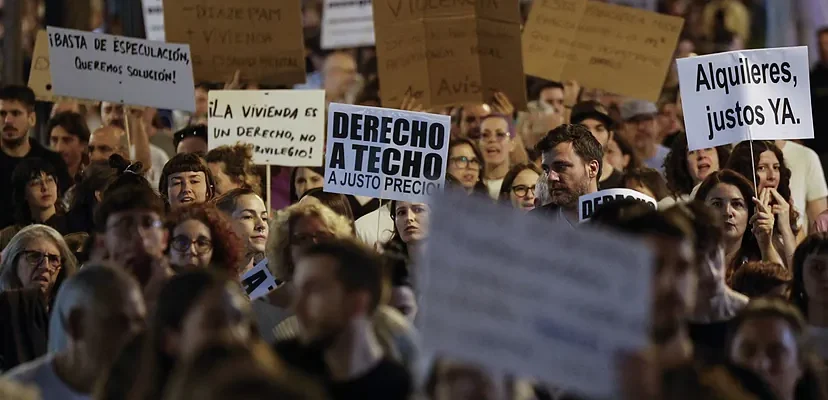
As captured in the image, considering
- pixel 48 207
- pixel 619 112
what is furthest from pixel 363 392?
pixel 619 112

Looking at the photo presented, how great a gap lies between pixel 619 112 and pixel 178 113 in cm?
387

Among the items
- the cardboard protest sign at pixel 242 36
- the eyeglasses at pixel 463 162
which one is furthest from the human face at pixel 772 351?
the cardboard protest sign at pixel 242 36

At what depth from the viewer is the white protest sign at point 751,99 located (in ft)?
34.9

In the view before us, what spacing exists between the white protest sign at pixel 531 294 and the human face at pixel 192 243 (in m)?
2.73

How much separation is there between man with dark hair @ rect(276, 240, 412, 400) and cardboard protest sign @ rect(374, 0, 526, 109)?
6.68 metres

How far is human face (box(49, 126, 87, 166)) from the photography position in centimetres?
1299

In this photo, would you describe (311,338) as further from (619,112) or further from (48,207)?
(619,112)

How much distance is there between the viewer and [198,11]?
13.2 metres

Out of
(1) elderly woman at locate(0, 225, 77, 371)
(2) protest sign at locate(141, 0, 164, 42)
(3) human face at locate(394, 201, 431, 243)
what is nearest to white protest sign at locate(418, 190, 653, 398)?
(1) elderly woman at locate(0, 225, 77, 371)

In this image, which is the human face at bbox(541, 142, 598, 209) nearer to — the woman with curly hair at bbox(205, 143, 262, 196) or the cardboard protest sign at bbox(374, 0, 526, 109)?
the woman with curly hair at bbox(205, 143, 262, 196)

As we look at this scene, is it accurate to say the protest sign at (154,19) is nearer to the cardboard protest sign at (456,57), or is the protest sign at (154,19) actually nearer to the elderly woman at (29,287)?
the cardboard protest sign at (456,57)

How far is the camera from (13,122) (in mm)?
12438

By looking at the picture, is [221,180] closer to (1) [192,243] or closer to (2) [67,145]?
(2) [67,145]

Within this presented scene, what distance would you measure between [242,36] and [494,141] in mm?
2043
